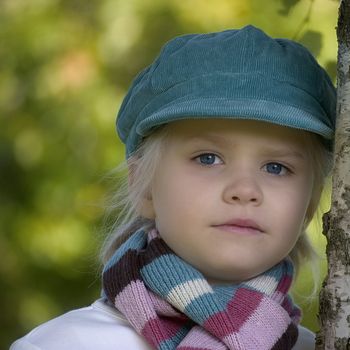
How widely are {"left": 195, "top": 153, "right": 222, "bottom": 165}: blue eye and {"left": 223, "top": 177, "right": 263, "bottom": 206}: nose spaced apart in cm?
6

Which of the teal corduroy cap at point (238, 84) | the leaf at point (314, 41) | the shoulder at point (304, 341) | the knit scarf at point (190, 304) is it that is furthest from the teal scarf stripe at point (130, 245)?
the leaf at point (314, 41)

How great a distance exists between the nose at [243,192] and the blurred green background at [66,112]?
1.70m

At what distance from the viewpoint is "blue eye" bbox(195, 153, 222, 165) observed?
1.90 metres

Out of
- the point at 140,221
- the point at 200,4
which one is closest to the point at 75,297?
the point at 200,4

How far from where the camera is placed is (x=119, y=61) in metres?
3.76

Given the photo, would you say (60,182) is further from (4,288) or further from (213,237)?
(213,237)

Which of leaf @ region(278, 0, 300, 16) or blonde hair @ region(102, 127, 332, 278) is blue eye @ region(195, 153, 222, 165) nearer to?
blonde hair @ region(102, 127, 332, 278)

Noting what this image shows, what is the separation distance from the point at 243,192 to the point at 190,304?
21cm

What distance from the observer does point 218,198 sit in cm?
186

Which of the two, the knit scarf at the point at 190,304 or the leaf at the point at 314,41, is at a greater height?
the leaf at the point at 314,41

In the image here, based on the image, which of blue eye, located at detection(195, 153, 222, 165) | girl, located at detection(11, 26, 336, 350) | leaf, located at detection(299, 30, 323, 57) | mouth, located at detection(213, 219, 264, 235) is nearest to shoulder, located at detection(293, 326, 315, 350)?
girl, located at detection(11, 26, 336, 350)

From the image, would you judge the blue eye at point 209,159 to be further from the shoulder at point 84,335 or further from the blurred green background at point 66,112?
the blurred green background at point 66,112

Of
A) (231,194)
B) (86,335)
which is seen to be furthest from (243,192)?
(86,335)

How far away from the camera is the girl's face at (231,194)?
1866 millimetres
